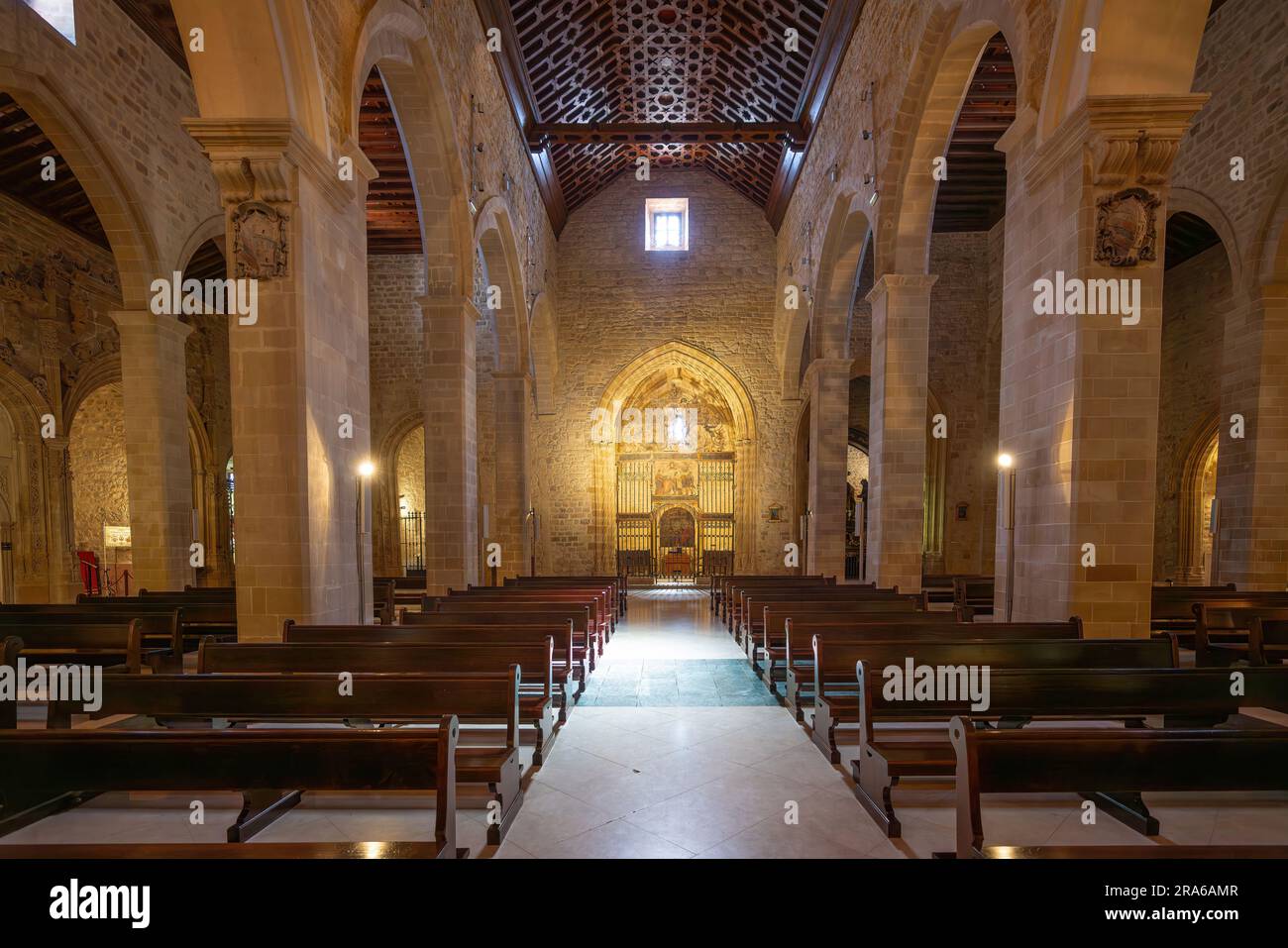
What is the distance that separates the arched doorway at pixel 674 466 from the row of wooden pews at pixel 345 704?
11618 mm

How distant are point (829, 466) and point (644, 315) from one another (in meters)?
7.00

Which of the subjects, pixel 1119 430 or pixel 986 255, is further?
pixel 986 255

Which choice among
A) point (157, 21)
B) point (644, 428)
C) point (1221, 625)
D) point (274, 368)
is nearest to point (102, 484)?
point (157, 21)

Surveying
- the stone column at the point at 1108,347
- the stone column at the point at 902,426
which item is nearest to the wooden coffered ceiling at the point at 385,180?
the stone column at the point at 902,426

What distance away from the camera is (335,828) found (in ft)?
10.1

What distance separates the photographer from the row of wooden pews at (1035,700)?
7.51ft

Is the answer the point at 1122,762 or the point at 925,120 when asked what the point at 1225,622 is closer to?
the point at 1122,762

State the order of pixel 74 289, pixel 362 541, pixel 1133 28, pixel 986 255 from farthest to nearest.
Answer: pixel 986 255 < pixel 74 289 < pixel 362 541 < pixel 1133 28

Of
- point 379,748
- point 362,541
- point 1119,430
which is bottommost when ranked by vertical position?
point 379,748

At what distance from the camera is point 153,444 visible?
311 inches

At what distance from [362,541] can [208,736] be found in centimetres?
399
